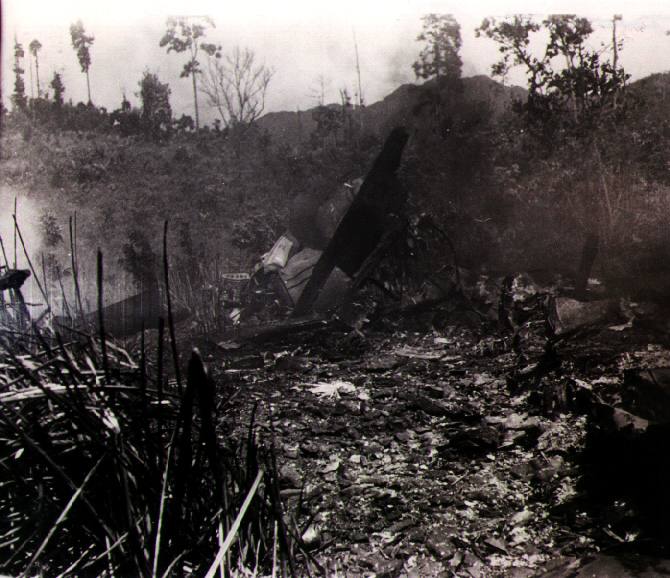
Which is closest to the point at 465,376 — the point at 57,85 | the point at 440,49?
the point at 440,49

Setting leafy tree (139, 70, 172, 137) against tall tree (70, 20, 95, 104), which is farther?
leafy tree (139, 70, 172, 137)

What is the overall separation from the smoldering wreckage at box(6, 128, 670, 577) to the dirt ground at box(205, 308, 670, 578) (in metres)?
0.02

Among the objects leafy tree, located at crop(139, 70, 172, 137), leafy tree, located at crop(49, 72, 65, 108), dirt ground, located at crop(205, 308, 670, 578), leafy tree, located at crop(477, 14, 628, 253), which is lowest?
dirt ground, located at crop(205, 308, 670, 578)

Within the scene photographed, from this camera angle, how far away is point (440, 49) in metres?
9.42

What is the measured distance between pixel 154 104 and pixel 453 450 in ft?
56.2

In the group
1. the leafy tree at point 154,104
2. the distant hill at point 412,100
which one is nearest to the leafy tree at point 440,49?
the distant hill at point 412,100

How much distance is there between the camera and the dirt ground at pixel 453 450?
110 inches

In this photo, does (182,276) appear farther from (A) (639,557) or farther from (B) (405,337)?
(A) (639,557)

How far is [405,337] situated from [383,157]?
3.07m

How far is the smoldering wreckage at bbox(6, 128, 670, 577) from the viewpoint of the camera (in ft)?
9.39

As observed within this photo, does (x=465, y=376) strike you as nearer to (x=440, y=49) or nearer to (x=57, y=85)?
(x=440, y=49)

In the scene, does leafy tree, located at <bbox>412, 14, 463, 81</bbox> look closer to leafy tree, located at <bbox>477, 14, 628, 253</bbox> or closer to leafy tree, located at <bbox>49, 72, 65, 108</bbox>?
leafy tree, located at <bbox>477, 14, 628, 253</bbox>

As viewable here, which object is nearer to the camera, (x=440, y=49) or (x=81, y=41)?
(x=81, y=41)

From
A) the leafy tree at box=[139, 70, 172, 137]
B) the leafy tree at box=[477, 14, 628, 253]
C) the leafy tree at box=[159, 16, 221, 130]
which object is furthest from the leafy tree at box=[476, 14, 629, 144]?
the leafy tree at box=[139, 70, 172, 137]
